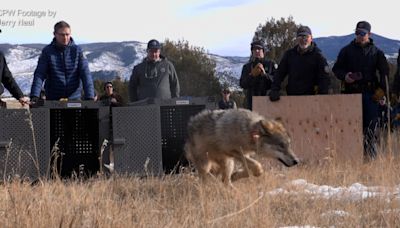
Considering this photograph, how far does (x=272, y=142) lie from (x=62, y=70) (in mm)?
3364

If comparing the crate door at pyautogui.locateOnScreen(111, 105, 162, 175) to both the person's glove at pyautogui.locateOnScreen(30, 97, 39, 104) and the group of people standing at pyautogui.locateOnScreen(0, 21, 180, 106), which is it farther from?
the person's glove at pyautogui.locateOnScreen(30, 97, 39, 104)

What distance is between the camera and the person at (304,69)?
9.94m

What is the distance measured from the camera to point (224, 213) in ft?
18.9

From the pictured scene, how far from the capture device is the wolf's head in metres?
7.71

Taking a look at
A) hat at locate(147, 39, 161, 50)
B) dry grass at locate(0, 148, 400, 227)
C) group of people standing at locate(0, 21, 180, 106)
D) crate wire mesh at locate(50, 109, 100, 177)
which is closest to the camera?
dry grass at locate(0, 148, 400, 227)

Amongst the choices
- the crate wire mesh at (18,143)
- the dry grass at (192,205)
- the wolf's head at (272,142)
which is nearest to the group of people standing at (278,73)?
the crate wire mesh at (18,143)

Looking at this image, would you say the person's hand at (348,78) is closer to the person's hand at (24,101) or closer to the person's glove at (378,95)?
the person's glove at (378,95)

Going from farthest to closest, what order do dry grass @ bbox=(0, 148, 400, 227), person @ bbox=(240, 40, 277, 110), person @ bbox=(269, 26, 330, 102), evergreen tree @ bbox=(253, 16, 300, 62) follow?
evergreen tree @ bbox=(253, 16, 300, 62)
person @ bbox=(240, 40, 277, 110)
person @ bbox=(269, 26, 330, 102)
dry grass @ bbox=(0, 148, 400, 227)

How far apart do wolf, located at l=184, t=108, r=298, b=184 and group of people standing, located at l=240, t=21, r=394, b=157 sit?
2.24 m

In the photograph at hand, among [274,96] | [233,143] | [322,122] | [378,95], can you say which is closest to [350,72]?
[378,95]

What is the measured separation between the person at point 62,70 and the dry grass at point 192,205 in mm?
2019

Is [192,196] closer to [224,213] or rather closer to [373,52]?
[224,213]

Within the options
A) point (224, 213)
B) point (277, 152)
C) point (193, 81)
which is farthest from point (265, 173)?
point (193, 81)

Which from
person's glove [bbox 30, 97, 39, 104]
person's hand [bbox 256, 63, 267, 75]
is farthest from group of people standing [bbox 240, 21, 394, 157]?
person's glove [bbox 30, 97, 39, 104]
